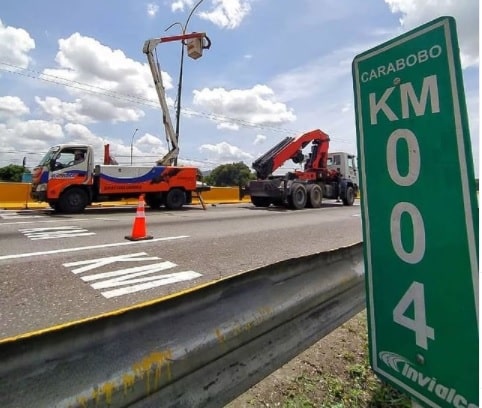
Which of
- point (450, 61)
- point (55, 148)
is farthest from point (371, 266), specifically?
point (55, 148)

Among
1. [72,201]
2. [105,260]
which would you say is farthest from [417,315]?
[72,201]

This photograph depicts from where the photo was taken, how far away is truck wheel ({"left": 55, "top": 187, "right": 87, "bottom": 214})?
11.7 m

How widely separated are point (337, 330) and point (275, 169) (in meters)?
12.9

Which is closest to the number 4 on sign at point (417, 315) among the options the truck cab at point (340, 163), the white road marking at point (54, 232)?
the white road marking at point (54, 232)

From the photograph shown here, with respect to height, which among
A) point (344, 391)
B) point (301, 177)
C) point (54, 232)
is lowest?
point (344, 391)

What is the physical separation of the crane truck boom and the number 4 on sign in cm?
1365

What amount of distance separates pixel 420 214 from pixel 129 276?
401 centimetres

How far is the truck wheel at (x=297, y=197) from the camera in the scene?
15102 mm

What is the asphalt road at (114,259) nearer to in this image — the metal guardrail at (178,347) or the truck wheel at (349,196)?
the metal guardrail at (178,347)

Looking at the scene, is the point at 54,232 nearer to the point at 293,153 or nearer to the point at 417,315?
the point at 417,315

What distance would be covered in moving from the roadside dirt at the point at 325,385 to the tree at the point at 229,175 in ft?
254

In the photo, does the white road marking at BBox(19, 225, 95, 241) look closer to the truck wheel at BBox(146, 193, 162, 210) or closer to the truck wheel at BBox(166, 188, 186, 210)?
the truck wheel at BBox(146, 193, 162, 210)

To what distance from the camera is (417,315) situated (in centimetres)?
125

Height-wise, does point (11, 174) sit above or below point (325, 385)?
above
